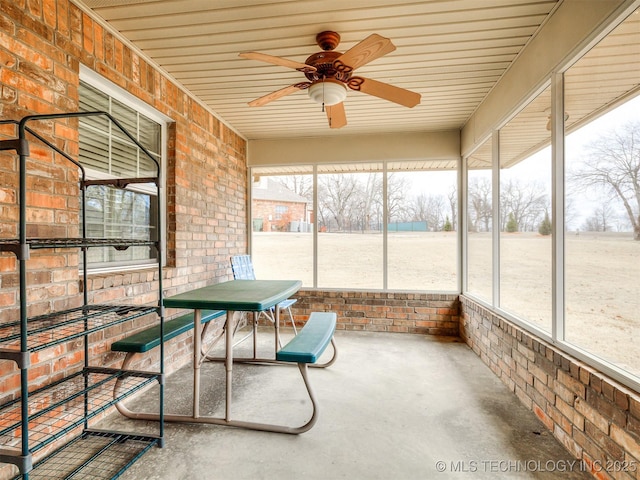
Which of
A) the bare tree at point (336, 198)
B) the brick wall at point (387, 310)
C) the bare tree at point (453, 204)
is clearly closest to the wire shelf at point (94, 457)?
the brick wall at point (387, 310)

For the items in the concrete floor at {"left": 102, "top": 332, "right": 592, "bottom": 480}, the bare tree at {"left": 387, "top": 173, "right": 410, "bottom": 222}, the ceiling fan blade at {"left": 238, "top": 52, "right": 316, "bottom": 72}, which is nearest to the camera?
the concrete floor at {"left": 102, "top": 332, "right": 592, "bottom": 480}

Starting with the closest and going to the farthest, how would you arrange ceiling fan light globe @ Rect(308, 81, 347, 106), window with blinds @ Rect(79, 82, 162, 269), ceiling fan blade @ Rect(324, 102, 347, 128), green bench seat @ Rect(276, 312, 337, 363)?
green bench seat @ Rect(276, 312, 337, 363), ceiling fan light globe @ Rect(308, 81, 347, 106), window with blinds @ Rect(79, 82, 162, 269), ceiling fan blade @ Rect(324, 102, 347, 128)

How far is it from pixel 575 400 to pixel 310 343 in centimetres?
161

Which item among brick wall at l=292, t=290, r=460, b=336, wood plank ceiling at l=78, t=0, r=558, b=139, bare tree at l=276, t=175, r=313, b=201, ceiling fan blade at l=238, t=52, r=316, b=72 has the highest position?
wood plank ceiling at l=78, t=0, r=558, b=139

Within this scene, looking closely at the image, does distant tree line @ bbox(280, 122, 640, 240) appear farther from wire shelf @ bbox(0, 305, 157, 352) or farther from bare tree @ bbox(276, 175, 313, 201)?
wire shelf @ bbox(0, 305, 157, 352)

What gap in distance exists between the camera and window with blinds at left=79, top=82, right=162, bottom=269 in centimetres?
248

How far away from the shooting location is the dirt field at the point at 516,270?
5.78 feet

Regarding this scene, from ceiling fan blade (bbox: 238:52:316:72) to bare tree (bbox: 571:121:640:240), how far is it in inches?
70.0

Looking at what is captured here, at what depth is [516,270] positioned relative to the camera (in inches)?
116

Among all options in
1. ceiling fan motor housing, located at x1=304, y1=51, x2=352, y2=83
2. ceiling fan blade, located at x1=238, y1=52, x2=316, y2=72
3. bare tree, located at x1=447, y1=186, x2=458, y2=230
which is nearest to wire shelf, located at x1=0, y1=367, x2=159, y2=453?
ceiling fan blade, located at x1=238, y1=52, x2=316, y2=72

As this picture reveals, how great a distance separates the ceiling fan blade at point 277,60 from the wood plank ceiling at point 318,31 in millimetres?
356

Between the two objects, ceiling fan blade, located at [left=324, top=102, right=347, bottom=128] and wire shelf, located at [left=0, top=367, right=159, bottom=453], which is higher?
ceiling fan blade, located at [left=324, top=102, right=347, bottom=128]

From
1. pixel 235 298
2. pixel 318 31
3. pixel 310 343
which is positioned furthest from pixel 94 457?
pixel 318 31

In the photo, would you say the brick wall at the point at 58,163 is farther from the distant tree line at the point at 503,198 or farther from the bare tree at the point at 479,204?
the bare tree at the point at 479,204
